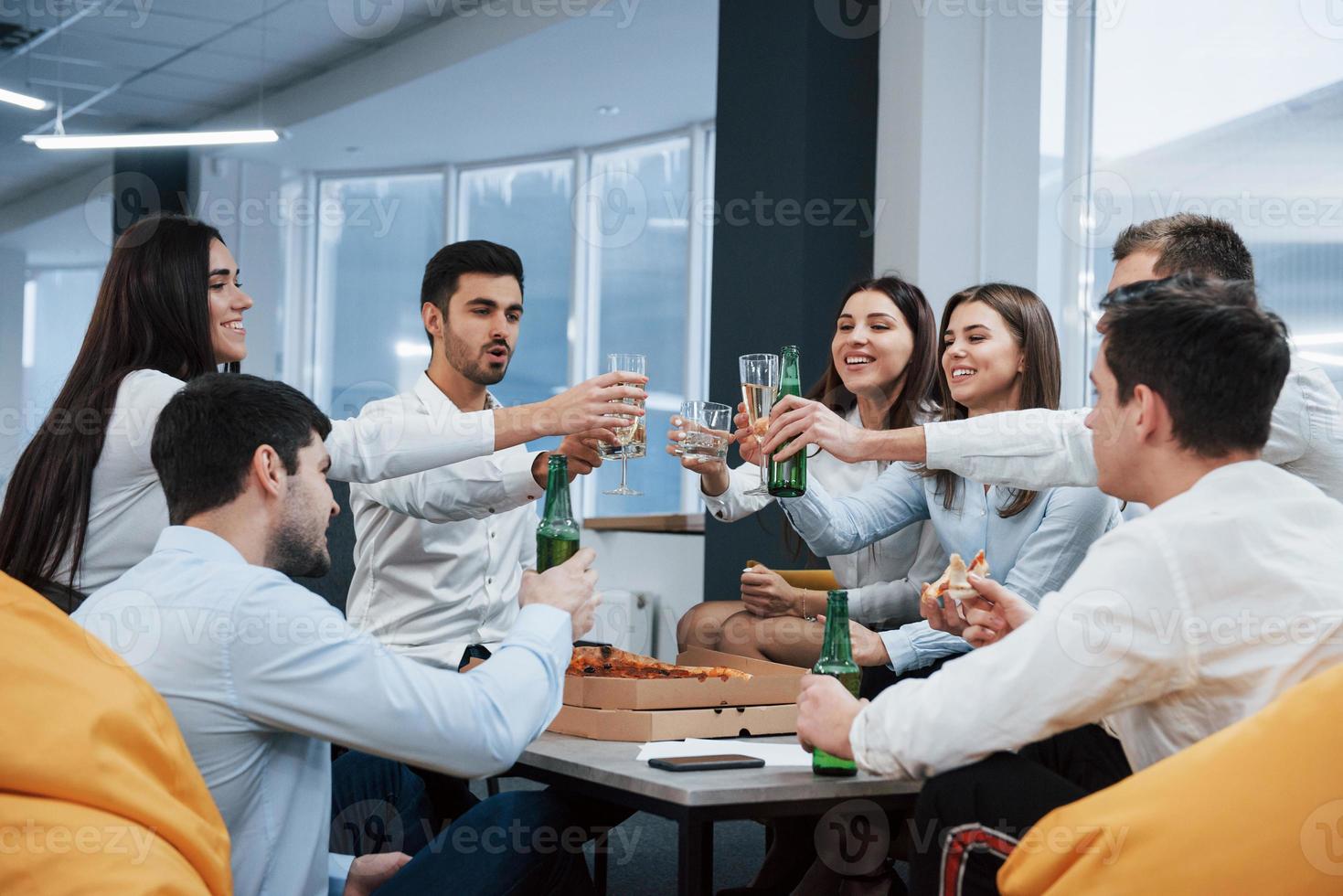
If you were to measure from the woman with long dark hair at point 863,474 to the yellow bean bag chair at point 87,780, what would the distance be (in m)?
1.40

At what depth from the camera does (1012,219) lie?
4.62 meters

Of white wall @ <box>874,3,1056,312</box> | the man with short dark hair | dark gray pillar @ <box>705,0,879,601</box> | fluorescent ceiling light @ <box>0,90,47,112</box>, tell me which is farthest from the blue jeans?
fluorescent ceiling light @ <box>0,90,47,112</box>

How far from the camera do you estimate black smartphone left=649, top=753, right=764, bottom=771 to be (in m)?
1.71

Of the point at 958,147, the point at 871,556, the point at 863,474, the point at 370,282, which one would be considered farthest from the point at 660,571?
the point at 370,282

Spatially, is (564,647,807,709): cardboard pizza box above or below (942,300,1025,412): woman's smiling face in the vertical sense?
below

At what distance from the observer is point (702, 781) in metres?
1.64

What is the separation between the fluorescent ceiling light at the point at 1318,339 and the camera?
3990 mm

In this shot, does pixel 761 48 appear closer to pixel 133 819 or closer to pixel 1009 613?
pixel 1009 613

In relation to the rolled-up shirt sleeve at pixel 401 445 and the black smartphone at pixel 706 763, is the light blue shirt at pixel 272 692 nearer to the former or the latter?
the black smartphone at pixel 706 763

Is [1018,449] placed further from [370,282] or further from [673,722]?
[370,282]

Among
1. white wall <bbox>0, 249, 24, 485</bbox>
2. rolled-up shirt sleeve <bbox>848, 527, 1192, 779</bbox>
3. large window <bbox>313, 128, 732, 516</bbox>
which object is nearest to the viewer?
rolled-up shirt sleeve <bbox>848, 527, 1192, 779</bbox>

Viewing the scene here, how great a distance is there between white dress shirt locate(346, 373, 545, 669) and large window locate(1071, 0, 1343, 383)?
8.54ft

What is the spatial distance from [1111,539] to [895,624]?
138 cm

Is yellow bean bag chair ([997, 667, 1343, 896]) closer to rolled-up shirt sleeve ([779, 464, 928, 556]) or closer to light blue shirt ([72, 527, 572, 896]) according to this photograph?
light blue shirt ([72, 527, 572, 896])
